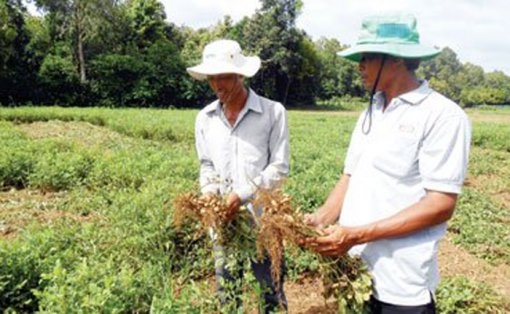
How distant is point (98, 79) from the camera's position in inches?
1149

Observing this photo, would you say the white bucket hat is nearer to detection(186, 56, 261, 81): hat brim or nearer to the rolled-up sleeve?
detection(186, 56, 261, 81): hat brim

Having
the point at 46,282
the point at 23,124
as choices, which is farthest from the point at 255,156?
the point at 23,124

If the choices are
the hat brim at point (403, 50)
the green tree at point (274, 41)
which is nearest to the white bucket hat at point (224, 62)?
the hat brim at point (403, 50)

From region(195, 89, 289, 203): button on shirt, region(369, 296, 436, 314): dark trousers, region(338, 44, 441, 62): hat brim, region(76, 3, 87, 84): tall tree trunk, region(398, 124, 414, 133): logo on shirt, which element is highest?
region(76, 3, 87, 84): tall tree trunk

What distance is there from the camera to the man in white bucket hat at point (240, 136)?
268 cm

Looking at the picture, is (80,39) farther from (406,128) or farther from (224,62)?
(406,128)

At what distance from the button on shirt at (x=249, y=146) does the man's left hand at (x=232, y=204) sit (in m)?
0.15

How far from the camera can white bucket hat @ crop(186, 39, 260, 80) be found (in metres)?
2.58

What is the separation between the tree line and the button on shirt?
17.4 metres

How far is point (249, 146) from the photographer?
2.75 m

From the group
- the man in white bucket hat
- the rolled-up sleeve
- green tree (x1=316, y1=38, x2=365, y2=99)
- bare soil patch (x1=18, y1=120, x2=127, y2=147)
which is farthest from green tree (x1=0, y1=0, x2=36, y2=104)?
green tree (x1=316, y1=38, x2=365, y2=99)

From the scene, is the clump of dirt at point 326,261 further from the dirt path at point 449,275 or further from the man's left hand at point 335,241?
the dirt path at point 449,275

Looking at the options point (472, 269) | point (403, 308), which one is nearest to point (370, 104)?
point (403, 308)

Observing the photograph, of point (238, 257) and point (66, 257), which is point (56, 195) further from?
point (238, 257)
